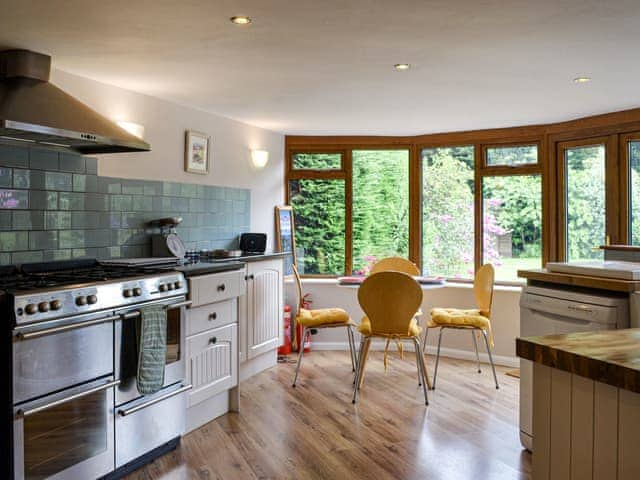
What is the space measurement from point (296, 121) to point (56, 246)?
8.25ft

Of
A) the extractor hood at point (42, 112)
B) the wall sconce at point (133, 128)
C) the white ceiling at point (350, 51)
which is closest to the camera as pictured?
the white ceiling at point (350, 51)

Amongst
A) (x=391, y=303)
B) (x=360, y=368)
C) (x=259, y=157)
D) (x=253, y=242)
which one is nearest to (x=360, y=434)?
(x=360, y=368)

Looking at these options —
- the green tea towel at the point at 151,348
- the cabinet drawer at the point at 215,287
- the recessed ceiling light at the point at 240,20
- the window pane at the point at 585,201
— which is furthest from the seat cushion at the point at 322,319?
the recessed ceiling light at the point at 240,20

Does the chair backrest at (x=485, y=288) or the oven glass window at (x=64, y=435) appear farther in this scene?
the chair backrest at (x=485, y=288)

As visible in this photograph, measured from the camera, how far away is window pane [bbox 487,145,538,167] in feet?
17.8

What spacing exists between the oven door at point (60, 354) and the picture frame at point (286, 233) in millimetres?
3069

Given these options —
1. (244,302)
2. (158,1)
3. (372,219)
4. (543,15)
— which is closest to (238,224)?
(244,302)

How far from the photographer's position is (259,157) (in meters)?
5.38

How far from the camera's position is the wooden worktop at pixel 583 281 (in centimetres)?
256

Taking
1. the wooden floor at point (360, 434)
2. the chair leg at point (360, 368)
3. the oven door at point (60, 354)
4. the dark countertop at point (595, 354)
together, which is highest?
the dark countertop at point (595, 354)

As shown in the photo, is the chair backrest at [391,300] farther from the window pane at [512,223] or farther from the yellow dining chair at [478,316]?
the window pane at [512,223]

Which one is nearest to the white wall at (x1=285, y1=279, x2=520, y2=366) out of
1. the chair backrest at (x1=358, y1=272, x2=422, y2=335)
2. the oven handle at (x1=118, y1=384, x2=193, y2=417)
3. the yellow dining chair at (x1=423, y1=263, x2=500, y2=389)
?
the yellow dining chair at (x1=423, y1=263, x2=500, y2=389)

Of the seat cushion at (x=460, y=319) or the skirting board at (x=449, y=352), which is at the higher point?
the seat cushion at (x=460, y=319)

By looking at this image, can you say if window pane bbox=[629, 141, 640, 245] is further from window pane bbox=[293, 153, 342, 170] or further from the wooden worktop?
window pane bbox=[293, 153, 342, 170]
